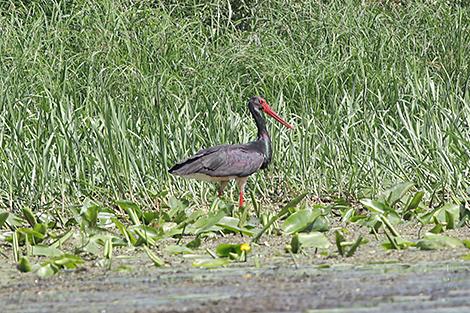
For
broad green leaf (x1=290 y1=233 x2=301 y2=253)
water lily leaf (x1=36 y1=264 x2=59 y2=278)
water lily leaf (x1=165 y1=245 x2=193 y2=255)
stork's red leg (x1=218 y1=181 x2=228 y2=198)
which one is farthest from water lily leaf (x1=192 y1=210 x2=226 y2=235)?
stork's red leg (x1=218 y1=181 x2=228 y2=198)

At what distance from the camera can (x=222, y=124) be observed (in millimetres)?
8734

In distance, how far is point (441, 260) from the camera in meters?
5.31

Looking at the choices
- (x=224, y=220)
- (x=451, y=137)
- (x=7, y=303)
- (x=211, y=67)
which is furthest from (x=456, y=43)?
(x=7, y=303)

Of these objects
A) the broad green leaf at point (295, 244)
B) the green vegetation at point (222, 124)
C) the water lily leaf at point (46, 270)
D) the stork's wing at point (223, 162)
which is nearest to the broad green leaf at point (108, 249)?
the green vegetation at point (222, 124)

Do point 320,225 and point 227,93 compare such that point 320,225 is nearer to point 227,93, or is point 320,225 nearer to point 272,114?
point 272,114

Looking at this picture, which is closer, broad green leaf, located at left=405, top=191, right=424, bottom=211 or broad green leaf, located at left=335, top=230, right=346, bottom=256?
broad green leaf, located at left=335, top=230, right=346, bottom=256

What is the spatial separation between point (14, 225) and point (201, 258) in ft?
4.82

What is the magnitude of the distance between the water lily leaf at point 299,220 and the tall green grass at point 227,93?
4.63 feet

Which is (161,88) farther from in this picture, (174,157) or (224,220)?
(224,220)

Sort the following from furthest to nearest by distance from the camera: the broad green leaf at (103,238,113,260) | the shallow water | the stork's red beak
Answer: the stork's red beak → the broad green leaf at (103,238,113,260) → the shallow water

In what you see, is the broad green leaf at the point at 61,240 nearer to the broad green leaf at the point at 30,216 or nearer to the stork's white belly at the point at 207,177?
the broad green leaf at the point at 30,216

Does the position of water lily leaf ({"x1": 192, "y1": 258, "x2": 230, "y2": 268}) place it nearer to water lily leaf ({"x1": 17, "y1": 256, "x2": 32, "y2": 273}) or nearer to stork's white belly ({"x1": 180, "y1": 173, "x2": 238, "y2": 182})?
water lily leaf ({"x1": 17, "y1": 256, "x2": 32, "y2": 273})

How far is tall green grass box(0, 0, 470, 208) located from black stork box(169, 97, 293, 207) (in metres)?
0.16

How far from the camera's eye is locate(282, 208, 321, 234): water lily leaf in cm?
631
